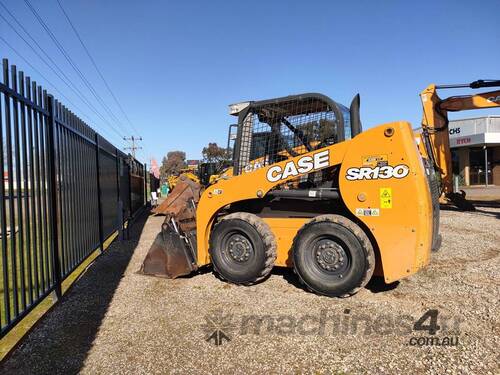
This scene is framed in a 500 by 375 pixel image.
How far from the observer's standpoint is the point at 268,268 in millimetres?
5520

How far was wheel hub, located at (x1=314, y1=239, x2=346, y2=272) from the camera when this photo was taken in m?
4.98

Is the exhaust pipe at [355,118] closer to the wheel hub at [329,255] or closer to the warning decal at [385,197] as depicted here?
the warning decal at [385,197]

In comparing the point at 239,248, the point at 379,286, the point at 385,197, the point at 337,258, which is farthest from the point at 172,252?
the point at 385,197

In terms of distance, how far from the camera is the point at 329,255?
503cm

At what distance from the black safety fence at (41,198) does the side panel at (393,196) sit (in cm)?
365

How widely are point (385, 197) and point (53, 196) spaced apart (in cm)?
408

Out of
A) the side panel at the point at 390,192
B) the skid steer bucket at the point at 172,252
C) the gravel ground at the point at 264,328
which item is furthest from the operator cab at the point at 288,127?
the gravel ground at the point at 264,328

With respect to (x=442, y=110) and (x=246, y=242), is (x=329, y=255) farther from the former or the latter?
(x=442, y=110)

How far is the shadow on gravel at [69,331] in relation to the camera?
3475 millimetres

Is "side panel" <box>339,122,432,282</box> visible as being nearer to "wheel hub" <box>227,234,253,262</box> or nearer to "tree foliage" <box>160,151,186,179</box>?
"wheel hub" <box>227,234,253,262</box>

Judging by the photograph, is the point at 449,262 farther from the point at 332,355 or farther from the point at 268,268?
the point at 332,355

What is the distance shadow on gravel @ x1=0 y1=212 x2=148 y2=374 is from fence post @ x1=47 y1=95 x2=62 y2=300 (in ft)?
1.19

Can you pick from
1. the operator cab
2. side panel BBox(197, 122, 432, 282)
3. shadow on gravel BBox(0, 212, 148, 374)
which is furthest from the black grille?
shadow on gravel BBox(0, 212, 148, 374)

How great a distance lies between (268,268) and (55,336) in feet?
8.81
